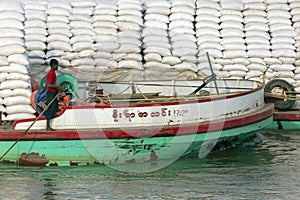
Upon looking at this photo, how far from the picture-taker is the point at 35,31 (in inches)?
595

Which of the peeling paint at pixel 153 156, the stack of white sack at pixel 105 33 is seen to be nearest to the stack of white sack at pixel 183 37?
the stack of white sack at pixel 105 33

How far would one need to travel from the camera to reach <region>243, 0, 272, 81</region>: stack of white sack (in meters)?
15.5

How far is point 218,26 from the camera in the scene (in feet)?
52.4

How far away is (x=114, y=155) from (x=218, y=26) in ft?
18.4

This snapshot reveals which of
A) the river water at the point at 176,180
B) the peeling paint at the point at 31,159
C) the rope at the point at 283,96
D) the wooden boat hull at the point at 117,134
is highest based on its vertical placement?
the rope at the point at 283,96

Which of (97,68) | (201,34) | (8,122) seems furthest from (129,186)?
(201,34)

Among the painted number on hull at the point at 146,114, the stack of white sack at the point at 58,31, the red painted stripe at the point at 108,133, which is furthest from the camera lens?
the stack of white sack at the point at 58,31

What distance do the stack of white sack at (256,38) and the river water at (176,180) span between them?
3.58m

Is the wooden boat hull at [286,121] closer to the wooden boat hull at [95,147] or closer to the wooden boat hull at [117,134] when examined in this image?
the wooden boat hull at [117,134]

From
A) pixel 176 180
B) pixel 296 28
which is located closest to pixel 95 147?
pixel 176 180

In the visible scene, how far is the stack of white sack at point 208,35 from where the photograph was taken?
15.4 m

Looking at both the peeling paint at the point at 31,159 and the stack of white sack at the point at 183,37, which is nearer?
the peeling paint at the point at 31,159

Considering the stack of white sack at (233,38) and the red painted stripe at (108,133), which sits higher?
the stack of white sack at (233,38)

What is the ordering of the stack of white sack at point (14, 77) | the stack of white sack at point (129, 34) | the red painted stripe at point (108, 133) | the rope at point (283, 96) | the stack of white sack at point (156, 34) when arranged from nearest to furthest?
the red painted stripe at point (108, 133) < the stack of white sack at point (14, 77) < the rope at point (283, 96) < the stack of white sack at point (129, 34) < the stack of white sack at point (156, 34)
